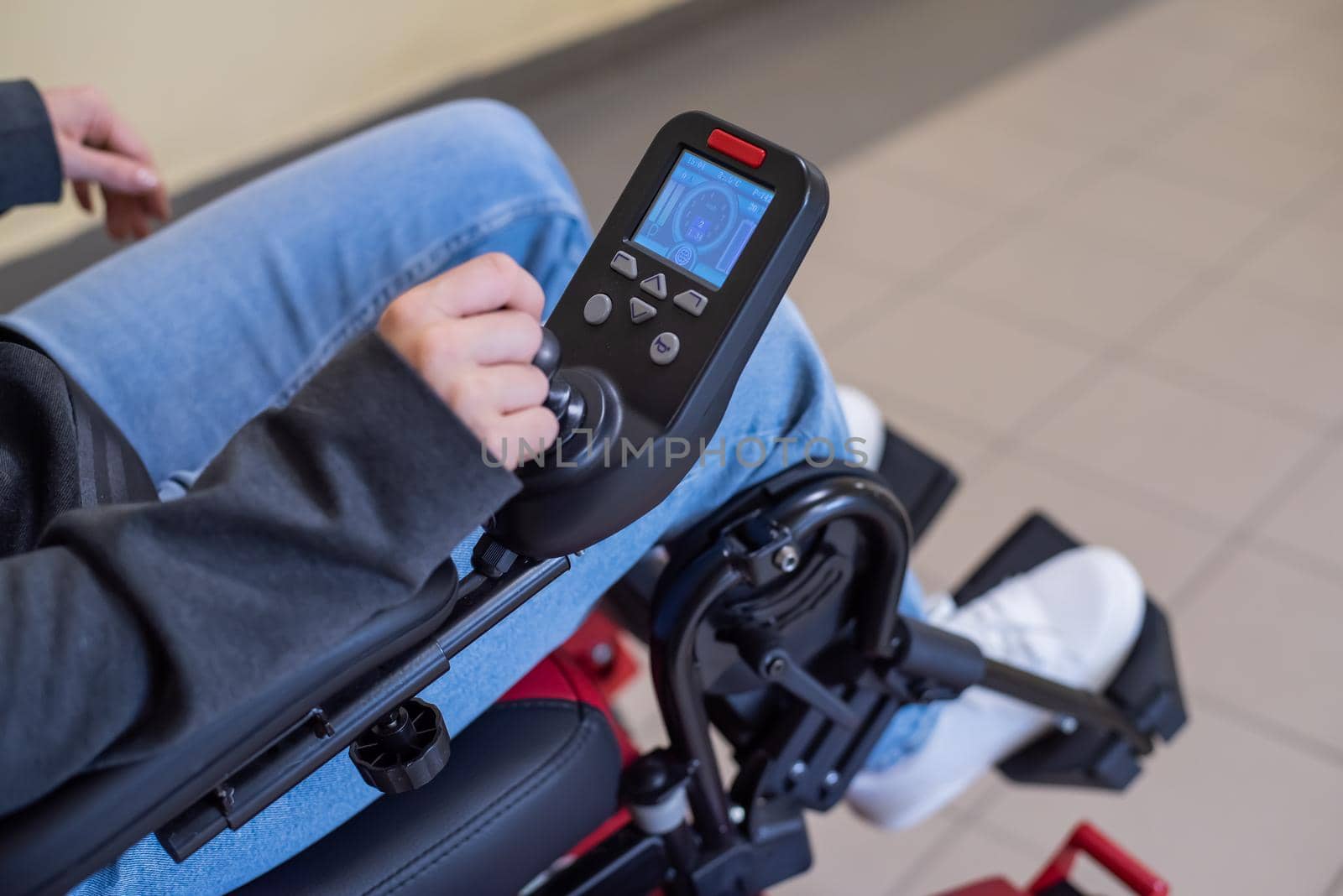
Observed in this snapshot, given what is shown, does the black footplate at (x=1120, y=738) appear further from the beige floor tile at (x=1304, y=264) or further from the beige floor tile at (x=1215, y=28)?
the beige floor tile at (x=1215, y=28)

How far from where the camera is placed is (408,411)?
0.49m

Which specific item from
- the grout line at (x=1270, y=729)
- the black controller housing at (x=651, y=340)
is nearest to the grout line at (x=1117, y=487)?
the grout line at (x=1270, y=729)

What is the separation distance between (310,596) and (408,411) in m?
0.08

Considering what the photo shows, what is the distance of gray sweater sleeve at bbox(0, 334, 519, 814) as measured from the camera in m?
0.46

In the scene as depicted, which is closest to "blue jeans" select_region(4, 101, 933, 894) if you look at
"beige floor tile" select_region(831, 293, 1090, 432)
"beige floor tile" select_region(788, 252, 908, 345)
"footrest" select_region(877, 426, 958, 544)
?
"footrest" select_region(877, 426, 958, 544)

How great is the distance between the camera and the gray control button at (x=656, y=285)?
611 mm

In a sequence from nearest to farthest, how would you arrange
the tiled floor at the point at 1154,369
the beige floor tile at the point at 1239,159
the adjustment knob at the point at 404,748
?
the adjustment knob at the point at 404,748 → the tiled floor at the point at 1154,369 → the beige floor tile at the point at 1239,159

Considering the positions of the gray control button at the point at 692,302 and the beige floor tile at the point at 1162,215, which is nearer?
the gray control button at the point at 692,302

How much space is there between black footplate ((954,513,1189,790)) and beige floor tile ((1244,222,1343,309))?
44.2 inches

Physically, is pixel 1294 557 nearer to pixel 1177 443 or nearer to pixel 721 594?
pixel 1177 443

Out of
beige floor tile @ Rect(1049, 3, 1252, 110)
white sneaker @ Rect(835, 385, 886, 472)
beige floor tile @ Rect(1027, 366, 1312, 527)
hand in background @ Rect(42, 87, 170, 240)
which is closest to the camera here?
hand in background @ Rect(42, 87, 170, 240)

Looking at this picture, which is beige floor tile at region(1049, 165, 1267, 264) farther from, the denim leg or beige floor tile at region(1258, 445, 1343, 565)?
the denim leg

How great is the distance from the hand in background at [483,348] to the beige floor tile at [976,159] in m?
1.86

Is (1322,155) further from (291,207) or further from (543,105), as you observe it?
(291,207)
